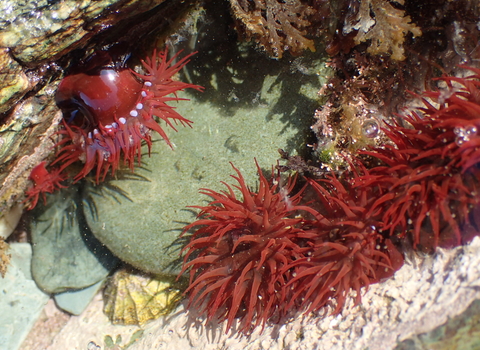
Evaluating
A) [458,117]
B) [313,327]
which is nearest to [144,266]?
[313,327]

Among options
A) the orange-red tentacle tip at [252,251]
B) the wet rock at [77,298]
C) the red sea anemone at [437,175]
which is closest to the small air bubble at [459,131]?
the red sea anemone at [437,175]

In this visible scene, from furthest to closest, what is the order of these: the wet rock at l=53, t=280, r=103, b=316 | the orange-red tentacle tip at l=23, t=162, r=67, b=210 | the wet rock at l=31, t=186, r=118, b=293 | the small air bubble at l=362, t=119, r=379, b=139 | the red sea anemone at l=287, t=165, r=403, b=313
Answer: the wet rock at l=53, t=280, r=103, b=316, the wet rock at l=31, t=186, r=118, b=293, the orange-red tentacle tip at l=23, t=162, r=67, b=210, the small air bubble at l=362, t=119, r=379, b=139, the red sea anemone at l=287, t=165, r=403, b=313

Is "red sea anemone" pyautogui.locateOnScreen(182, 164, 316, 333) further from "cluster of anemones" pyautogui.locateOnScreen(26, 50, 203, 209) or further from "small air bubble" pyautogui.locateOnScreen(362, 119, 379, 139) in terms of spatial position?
"cluster of anemones" pyautogui.locateOnScreen(26, 50, 203, 209)

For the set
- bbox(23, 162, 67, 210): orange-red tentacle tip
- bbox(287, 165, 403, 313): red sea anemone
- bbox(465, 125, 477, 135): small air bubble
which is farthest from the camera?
bbox(23, 162, 67, 210): orange-red tentacle tip

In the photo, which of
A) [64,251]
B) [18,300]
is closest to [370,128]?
[64,251]

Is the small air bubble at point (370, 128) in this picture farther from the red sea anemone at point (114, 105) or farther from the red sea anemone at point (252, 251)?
the red sea anemone at point (114, 105)

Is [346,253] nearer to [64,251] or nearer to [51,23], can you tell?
[51,23]

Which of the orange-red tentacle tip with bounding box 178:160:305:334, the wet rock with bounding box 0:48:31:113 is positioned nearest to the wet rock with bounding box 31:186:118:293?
the wet rock with bounding box 0:48:31:113
